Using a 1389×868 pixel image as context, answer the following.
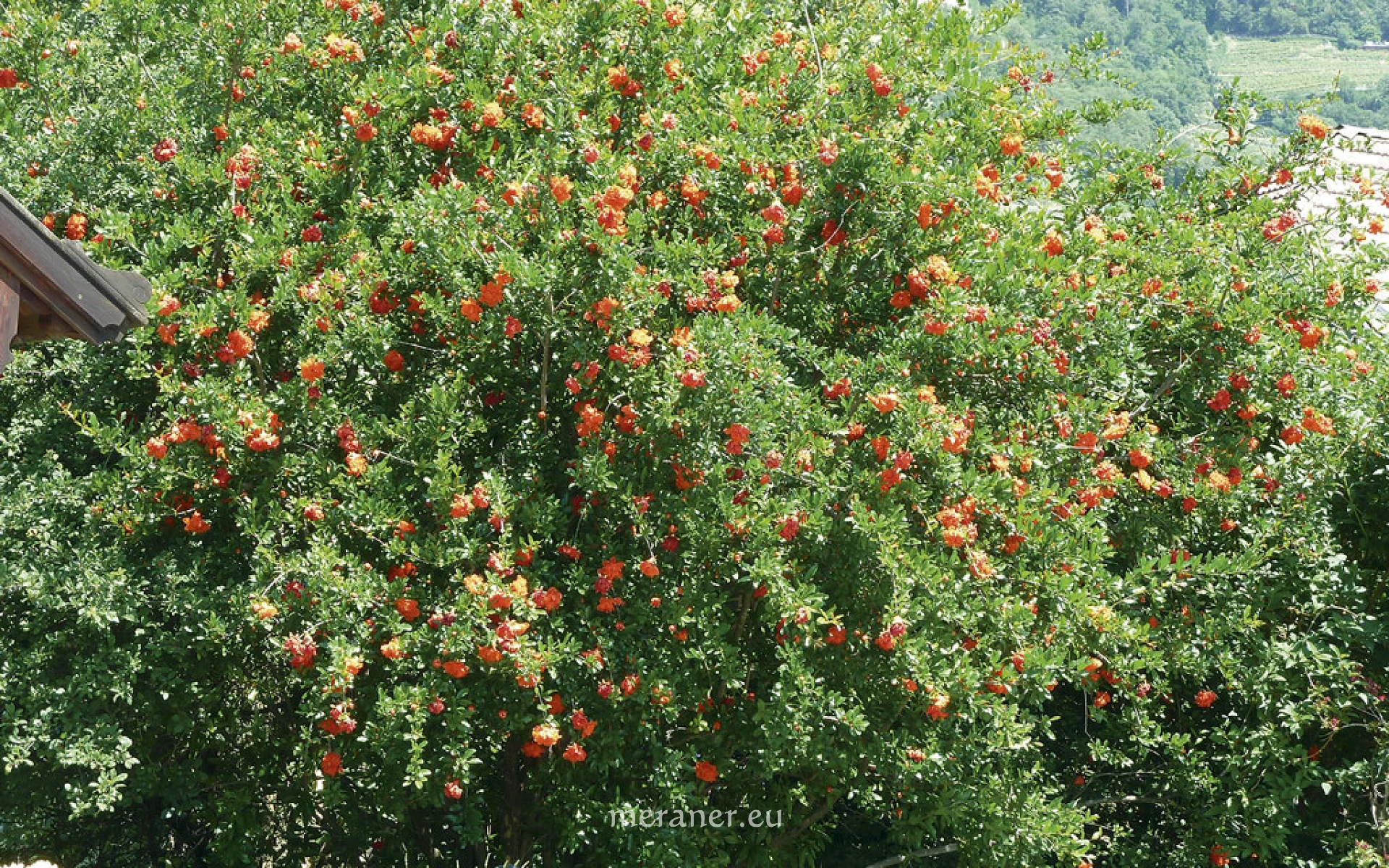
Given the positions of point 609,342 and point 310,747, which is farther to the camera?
point 310,747

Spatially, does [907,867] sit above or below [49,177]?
below

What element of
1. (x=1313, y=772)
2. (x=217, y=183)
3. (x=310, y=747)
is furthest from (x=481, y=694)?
(x=1313, y=772)

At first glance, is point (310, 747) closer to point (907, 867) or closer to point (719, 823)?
point (719, 823)

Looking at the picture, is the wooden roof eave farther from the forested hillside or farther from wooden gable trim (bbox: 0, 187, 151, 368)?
the forested hillside

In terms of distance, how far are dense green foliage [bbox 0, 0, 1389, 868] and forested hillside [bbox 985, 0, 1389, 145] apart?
23464 mm

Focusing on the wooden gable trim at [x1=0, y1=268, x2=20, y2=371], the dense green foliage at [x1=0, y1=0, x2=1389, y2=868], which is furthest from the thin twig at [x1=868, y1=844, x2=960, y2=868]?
Result: the wooden gable trim at [x1=0, y1=268, x2=20, y2=371]

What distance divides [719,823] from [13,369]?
11.7ft

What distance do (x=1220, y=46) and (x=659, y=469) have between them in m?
46.4

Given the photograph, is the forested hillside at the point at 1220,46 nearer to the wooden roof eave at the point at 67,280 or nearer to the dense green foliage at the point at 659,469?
the dense green foliage at the point at 659,469

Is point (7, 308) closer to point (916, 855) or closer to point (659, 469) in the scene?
point (659, 469)

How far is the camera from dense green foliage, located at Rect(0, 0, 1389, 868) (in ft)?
16.2

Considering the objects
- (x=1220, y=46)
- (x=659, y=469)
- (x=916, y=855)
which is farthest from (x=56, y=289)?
(x=1220, y=46)

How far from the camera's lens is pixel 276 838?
6.62 m

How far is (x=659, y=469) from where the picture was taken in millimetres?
5105
